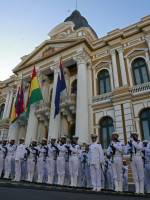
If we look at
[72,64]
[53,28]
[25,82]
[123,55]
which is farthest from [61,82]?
[53,28]

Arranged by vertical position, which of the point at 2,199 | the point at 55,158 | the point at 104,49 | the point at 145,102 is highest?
the point at 104,49

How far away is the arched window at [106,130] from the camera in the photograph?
1164cm

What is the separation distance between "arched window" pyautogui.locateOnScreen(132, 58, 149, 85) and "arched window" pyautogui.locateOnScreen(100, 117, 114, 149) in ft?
10.9

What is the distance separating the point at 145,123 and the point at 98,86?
15.4 ft

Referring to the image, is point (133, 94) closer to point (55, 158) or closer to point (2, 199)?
point (55, 158)

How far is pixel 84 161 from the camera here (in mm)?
7336

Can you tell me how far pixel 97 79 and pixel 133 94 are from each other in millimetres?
3659

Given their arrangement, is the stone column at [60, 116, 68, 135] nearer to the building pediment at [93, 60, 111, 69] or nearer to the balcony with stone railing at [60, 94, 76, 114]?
the balcony with stone railing at [60, 94, 76, 114]

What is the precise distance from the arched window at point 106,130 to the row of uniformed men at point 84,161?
390 centimetres

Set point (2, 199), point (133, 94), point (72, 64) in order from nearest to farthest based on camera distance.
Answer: point (2, 199), point (133, 94), point (72, 64)

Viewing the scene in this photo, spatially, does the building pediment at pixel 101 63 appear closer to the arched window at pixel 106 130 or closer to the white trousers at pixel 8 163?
the arched window at pixel 106 130

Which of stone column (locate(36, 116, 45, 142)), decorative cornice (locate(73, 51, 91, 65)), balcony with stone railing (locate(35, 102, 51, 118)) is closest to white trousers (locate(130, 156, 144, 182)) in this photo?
balcony with stone railing (locate(35, 102, 51, 118))

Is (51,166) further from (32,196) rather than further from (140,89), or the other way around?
(140,89)

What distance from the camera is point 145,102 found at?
435 inches
